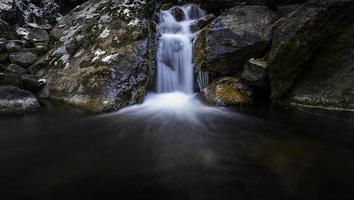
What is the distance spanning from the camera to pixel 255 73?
6770 millimetres

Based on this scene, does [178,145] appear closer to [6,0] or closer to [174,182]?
[174,182]

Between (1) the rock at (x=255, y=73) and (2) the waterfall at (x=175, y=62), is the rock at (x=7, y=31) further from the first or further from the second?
(1) the rock at (x=255, y=73)

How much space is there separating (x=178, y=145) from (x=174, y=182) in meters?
1.28

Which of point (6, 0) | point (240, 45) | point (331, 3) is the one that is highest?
point (6, 0)

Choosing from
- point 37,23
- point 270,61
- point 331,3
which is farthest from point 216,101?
point 37,23

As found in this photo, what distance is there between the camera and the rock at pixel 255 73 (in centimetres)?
671

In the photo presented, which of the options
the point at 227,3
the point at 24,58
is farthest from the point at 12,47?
the point at 227,3

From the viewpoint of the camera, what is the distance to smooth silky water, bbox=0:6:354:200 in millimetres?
2760

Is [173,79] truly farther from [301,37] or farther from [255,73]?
[301,37]

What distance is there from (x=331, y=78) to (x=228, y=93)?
8.36 ft

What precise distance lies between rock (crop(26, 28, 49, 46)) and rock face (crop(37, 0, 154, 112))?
770 mm

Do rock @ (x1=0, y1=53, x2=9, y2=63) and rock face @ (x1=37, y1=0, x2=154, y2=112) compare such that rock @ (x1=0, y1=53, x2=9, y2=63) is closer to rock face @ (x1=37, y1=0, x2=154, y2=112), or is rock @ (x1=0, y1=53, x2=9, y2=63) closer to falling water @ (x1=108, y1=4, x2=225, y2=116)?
rock face @ (x1=37, y1=0, x2=154, y2=112)

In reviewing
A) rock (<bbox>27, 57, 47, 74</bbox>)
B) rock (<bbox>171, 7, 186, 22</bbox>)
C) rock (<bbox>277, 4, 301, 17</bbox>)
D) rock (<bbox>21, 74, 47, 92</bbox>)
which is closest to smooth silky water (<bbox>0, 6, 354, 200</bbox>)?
rock (<bbox>21, 74, 47, 92</bbox>)

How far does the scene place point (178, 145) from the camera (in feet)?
Answer: 13.7
